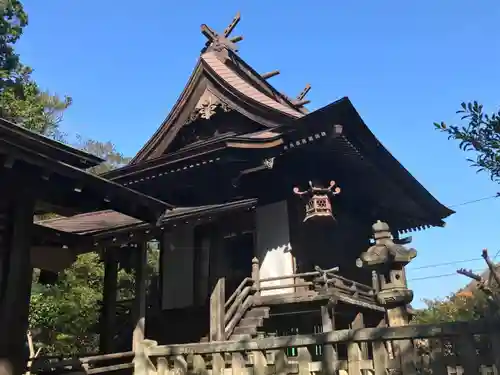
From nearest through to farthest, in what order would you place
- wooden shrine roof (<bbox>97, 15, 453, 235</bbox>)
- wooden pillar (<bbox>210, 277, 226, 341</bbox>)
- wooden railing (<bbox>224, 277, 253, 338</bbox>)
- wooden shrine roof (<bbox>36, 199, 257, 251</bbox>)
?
wooden shrine roof (<bbox>36, 199, 257, 251</bbox>)
wooden pillar (<bbox>210, 277, 226, 341</bbox>)
wooden railing (<bbox>224, 277, 253, 338</bbox>)
wooden shrine roof (<bbox>97, 15, 453, 235</bbox>)

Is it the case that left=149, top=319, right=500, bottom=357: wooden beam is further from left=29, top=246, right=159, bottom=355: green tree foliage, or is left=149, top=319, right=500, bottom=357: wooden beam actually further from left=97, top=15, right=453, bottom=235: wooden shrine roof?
left=29, top=246, right=159, bottom=355: green tree foliage

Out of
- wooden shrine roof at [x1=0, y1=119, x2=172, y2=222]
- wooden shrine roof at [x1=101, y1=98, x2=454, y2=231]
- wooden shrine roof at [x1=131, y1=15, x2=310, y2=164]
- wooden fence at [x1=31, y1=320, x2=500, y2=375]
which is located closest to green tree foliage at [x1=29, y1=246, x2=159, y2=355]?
wooden shrine roof at [x1=131, y1=15, x2=310, y2=164]

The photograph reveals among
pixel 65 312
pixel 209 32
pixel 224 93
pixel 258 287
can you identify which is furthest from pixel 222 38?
pixel 65 312

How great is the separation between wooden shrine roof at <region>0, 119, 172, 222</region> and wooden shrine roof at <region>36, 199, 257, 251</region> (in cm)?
78

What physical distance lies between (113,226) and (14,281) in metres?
3.07

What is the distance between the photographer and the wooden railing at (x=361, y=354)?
534cm

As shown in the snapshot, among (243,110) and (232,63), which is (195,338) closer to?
(243,110)

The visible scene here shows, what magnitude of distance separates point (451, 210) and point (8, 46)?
19.3m

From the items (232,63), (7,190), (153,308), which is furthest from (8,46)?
(7,190)

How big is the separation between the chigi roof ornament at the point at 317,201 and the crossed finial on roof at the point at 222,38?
22.0 feet

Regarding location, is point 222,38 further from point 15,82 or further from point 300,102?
point 15,82

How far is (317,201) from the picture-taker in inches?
504

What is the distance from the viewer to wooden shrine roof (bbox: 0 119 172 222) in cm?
622

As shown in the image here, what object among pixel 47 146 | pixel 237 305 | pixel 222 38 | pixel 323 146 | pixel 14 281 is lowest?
pixel 14 281
